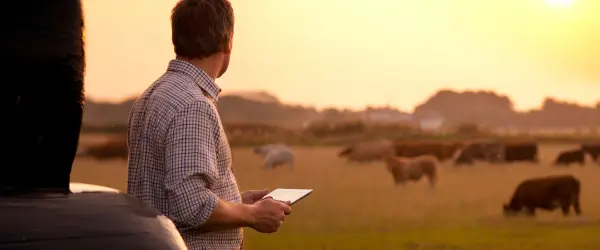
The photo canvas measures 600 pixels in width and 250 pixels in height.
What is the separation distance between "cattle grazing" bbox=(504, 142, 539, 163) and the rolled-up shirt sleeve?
230 cm

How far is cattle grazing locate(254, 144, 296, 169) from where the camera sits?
9.93 feet

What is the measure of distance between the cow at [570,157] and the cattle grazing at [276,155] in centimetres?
97

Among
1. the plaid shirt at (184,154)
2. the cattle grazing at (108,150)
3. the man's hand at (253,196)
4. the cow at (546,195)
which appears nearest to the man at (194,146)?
the plaid shirt at (184,154)

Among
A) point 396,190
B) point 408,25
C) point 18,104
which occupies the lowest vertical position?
point 396,190

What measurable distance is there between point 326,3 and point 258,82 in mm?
347

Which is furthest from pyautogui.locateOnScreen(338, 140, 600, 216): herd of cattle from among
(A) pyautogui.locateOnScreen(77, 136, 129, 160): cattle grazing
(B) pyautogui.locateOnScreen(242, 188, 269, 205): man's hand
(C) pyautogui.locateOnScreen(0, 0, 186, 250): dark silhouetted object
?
(C) pyautogui.locateOnScreen(0, 0, 186, 250): dark silhouetted object

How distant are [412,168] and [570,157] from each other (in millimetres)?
601

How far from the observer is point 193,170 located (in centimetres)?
113

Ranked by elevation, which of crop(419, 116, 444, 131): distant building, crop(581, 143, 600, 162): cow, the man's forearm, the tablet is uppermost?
crop(419, 116, 444, 131): distant building

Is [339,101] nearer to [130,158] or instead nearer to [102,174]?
[102,174]

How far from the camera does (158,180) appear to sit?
4.02 ft

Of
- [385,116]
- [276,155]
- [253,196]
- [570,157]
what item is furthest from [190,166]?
[570,157]

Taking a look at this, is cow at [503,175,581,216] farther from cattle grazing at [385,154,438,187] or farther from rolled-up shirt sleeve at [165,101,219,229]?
rolled-up shirt sleeve at [165,101,219,229]

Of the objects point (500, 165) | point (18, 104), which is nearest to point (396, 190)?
point (500, 165)
